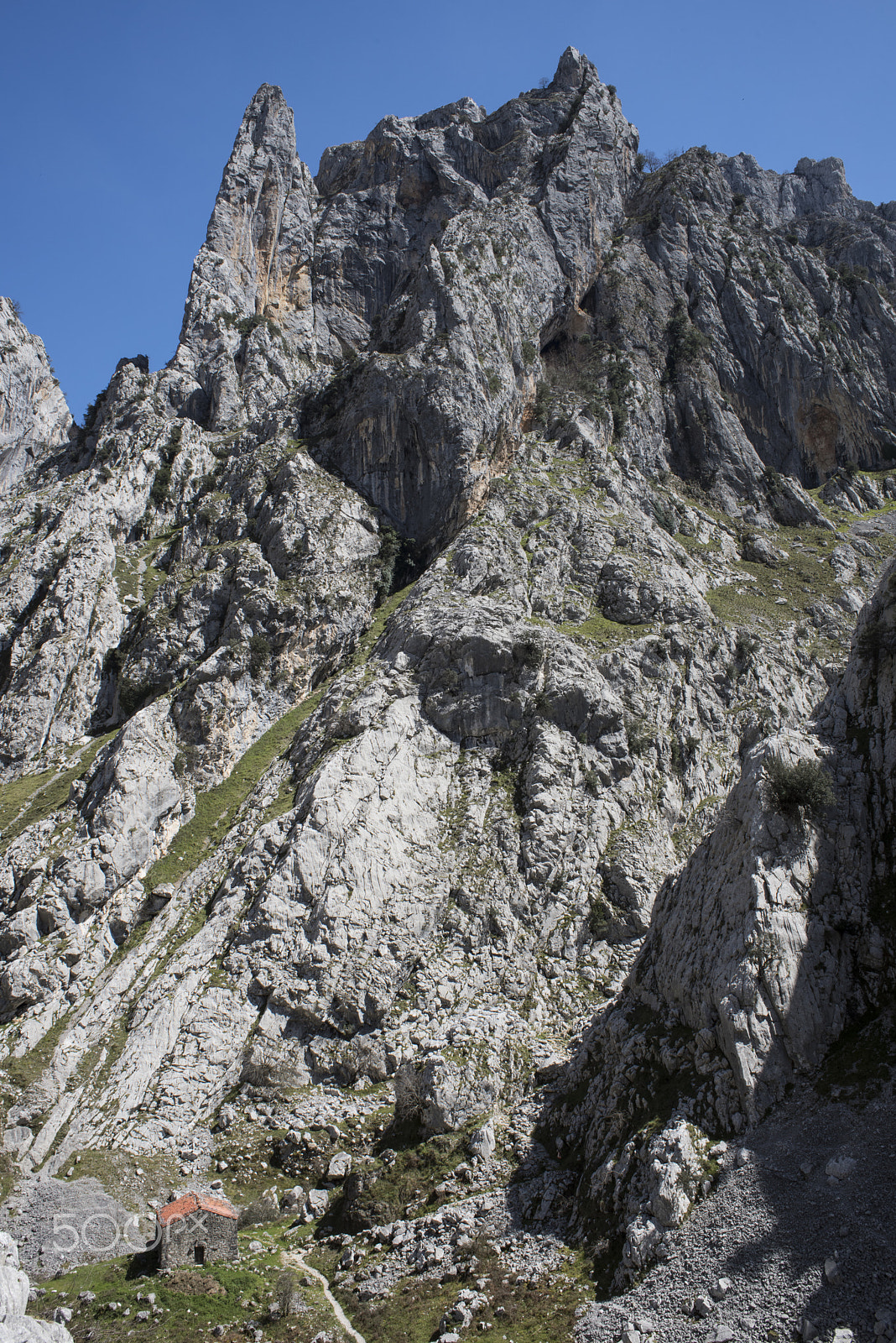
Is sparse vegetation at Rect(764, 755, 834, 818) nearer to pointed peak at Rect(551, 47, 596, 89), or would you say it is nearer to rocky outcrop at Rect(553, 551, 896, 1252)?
rocky outcrop at Rect(553, 551, 896, 1252)

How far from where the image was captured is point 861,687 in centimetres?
3092

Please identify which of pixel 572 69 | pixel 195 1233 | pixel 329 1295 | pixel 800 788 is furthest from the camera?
pixel 572 69

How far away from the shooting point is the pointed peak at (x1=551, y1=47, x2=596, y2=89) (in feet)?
331

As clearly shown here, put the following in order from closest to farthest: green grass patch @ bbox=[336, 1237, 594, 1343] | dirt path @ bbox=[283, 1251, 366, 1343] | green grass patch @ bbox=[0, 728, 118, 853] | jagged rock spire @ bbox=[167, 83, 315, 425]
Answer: green grass patch @ bbox=[336, 1237, 594, 1343]
dirt path @ bbox=[283, 1251, 366, 1343]
green grass patch @ bbox=[0, 728, 118, 853]
jagged rock spire @ bbox=[167, 83, 315, 425]

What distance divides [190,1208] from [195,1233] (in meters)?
0.75

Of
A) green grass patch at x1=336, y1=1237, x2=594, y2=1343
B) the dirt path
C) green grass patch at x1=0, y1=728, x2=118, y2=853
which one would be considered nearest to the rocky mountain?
green grass patch at x1=336, y1=1237, x2=594, y2=1343

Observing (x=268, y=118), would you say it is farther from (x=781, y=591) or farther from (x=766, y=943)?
(x=766, y=943)

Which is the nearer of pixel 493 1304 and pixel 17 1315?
pixel 17 1315

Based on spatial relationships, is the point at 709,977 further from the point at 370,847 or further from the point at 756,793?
the point at 370,847

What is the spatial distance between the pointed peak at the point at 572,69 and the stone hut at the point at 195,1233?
121m

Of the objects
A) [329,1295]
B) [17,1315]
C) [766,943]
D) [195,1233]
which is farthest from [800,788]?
[17,1315]

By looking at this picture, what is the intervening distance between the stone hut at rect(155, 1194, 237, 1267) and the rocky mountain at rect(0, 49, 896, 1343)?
3.21 meters

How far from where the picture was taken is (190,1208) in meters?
26.6

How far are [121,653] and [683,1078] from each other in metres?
47.5
